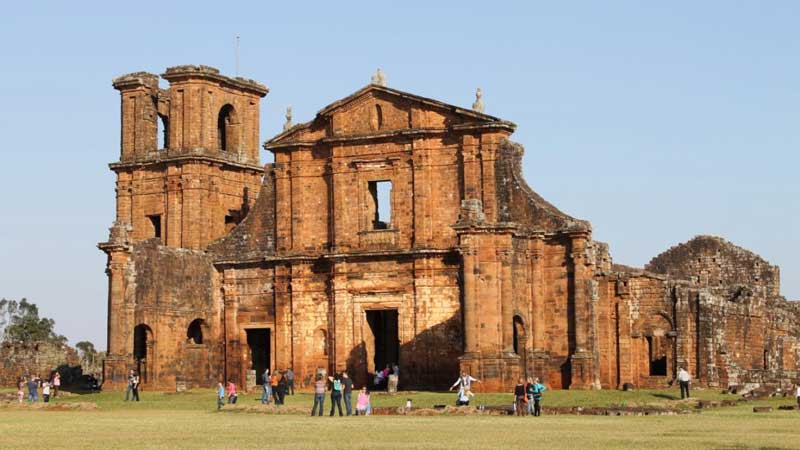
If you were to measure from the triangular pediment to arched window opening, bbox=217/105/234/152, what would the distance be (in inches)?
214

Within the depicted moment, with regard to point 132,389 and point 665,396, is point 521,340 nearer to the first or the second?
point 665,396

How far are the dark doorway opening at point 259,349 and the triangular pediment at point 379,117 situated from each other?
7.02m

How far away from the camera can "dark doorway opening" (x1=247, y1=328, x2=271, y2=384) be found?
61000 mm

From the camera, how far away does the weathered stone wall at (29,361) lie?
67625 millimetres

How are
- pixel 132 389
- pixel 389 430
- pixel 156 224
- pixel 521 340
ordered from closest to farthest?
pixel 389 430, pixel 132 389, pixel 521 340, pixel 156 224

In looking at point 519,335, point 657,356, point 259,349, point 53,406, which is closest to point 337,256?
point 259,349

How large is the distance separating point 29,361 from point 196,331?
1030 cm

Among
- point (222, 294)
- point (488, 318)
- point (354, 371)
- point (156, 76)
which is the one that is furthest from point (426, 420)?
point (156, 76)

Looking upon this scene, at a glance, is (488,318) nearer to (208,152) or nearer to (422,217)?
(422,217)

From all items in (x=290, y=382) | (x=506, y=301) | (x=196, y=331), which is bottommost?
(x=290, y=382)

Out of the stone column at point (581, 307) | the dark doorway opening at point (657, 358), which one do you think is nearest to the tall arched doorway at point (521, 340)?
the stone column at point (581, 307)

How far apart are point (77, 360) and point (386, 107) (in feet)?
65.4

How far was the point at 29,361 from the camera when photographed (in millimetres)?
67875

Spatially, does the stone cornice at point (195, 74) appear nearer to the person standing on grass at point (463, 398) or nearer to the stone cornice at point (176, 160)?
the stone cornice at point (176, 160)
